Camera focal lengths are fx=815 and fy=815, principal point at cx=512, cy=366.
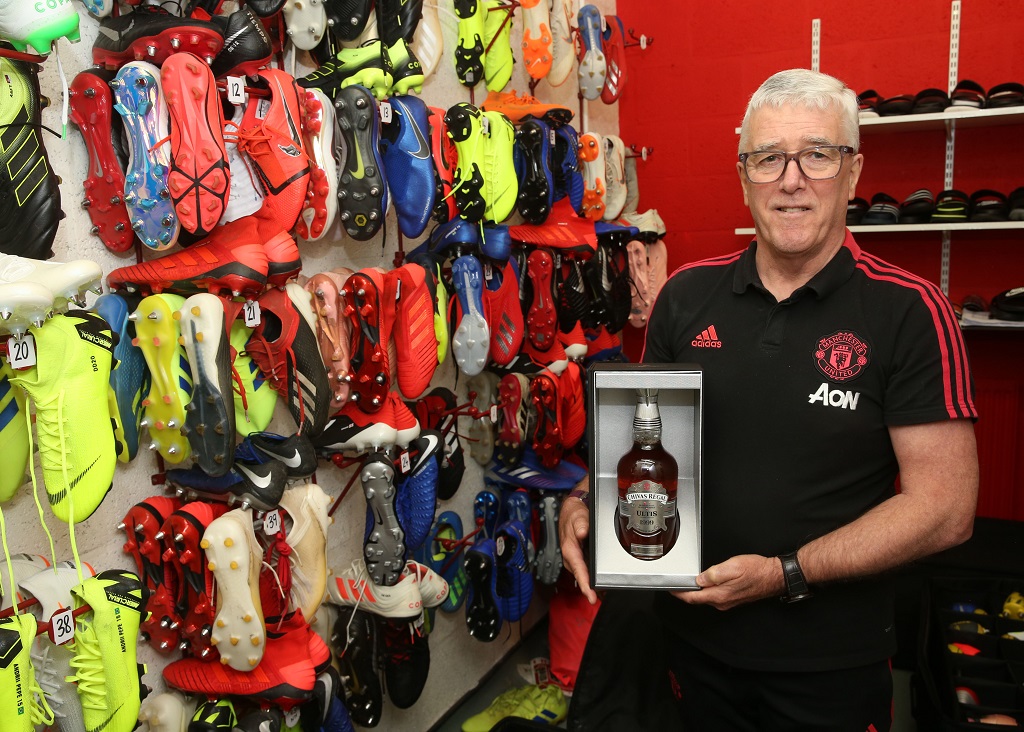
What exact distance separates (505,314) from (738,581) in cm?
150

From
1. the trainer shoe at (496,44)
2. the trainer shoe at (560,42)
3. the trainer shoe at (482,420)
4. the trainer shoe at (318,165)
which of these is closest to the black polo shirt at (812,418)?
the trainer shoe at (318,165)

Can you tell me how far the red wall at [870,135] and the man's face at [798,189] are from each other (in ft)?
8.65

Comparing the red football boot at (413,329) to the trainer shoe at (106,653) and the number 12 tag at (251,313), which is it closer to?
the number 12 tag at (251,313)

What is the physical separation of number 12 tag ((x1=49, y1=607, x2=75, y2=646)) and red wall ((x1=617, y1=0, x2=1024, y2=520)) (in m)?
3.39

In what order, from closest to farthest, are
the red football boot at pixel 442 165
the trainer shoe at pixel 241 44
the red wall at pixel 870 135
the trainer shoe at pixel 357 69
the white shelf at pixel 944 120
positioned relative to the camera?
1. the trainer shoe at pixel 241 44
2. the trainer shoe at pixel 357 69
3. the red football boot at pixel 442 165
4. the white shelf at pixel 944 120
5. the red wall at pixel 870 135

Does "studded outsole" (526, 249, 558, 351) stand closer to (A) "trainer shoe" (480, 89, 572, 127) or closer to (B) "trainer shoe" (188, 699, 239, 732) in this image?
(A) "trainer shoe" (480, 89, 572, 127)

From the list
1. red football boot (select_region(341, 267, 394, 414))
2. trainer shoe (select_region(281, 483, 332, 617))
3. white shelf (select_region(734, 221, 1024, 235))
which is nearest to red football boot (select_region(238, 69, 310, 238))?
red football boot (select_region(341, 267, 394, 414))

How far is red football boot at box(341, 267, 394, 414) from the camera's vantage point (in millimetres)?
1887

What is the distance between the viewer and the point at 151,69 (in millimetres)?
1496

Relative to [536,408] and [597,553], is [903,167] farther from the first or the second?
[597,553]

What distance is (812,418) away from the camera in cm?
132

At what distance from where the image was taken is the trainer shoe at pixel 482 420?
9.34 feet

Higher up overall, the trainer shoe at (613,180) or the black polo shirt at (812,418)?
the trainer shoe at (613,180)

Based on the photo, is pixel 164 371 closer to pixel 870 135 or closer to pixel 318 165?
pixel 318 165
